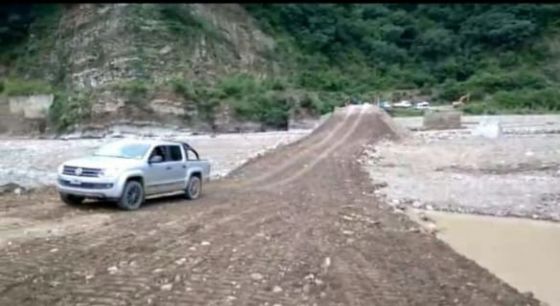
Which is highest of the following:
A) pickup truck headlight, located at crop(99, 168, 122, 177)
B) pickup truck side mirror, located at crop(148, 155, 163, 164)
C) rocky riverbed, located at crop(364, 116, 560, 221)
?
pickup truck side mirror, located at crop(148, 155, 163, 164)

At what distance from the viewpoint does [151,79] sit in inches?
2719

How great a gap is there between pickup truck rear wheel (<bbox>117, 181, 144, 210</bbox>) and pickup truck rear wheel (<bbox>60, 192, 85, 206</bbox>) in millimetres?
1114

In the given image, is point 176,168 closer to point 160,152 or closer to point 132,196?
point 160,152

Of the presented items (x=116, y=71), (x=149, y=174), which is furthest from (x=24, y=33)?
(x=149, y=174)

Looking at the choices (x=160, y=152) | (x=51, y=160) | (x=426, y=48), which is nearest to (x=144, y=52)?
(x=51, y=160)

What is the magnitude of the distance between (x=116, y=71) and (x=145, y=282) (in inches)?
A: 2510

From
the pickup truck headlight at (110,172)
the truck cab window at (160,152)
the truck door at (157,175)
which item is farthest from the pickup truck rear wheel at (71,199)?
the truck cab window at (160,152)

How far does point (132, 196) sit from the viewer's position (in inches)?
671

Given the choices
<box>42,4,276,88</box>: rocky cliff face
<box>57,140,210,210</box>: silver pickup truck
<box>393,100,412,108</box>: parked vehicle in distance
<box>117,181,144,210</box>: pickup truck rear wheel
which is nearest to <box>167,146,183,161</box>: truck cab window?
<box>57,140,210,210</box>: silver pickup truck

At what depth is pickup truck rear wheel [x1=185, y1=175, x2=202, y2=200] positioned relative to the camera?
19.4 m

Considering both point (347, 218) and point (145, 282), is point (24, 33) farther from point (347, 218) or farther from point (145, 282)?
point (145, 282)

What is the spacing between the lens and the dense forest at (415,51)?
84.4 metres

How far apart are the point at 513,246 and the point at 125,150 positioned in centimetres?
927

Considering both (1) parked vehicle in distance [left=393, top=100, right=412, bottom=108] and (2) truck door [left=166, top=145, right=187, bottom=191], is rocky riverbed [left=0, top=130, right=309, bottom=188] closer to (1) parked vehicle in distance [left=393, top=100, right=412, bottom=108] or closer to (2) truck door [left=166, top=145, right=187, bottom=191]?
A: (2) truck door [left=166, top=145, right=187, bottom=191]
